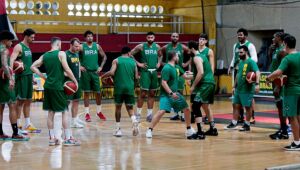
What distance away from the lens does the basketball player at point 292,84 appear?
11.0m

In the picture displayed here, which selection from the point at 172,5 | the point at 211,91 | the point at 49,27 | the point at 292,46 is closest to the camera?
the point at 292,46

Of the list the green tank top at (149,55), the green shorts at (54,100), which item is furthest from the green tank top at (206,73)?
the green tank top at (149,55)

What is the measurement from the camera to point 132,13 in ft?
88.7

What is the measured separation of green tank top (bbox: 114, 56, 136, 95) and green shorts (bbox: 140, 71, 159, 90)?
327cm

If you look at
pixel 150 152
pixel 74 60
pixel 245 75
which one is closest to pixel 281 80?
pixel 245 75

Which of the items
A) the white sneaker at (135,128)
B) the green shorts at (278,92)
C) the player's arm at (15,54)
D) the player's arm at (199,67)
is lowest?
the white sneaker at (135,128)

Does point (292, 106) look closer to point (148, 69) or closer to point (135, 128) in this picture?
point (135, 128)

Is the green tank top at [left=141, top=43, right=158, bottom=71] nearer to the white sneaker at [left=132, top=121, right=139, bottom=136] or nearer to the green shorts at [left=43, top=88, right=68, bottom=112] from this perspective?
the white sneaker at [left=132, top=121, right=139, bottom=136]

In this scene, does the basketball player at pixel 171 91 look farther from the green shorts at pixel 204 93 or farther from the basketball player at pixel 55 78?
the basketball player at pixel 55 78

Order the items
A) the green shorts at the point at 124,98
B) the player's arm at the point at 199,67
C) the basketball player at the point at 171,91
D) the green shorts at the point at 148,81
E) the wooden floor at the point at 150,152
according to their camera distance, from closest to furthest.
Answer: the wooden floor at the point at 150,152 → the basketball player at the point at 171,91 → the player's arm at the point at 199,67 → the green shorts at the point at 124,98 → the green shorts at the point at 148,81

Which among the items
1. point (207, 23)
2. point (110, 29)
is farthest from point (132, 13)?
point (207, 23)

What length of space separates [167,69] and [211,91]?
4.13 feet

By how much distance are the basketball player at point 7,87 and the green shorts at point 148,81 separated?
462 cm

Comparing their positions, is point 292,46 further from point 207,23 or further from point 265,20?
point 207,23
